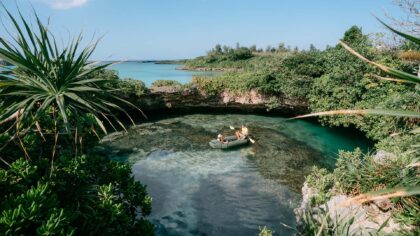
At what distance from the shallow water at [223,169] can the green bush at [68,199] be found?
11.2ft

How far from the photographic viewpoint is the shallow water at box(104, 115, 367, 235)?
390 inches

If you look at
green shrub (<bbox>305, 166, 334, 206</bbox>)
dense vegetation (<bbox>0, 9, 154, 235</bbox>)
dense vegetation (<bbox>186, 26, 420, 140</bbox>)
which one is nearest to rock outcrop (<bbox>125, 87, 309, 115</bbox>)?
dense vegetation (<bbox>186, 26, 420, 140</bbox>)

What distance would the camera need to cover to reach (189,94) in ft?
79.4

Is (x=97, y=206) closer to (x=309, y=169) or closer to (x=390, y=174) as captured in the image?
(x=390, y=174)

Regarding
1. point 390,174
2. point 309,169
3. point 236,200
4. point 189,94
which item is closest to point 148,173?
point 236,200

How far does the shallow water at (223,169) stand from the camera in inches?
390

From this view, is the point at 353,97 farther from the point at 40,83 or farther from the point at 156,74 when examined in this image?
the point at 156,74

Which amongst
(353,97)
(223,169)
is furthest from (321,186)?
(353,97)

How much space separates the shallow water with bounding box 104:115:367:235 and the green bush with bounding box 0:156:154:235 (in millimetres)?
3427

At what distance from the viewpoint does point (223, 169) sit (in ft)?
46.1

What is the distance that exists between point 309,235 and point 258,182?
661 cm

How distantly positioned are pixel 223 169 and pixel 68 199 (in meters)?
9.40

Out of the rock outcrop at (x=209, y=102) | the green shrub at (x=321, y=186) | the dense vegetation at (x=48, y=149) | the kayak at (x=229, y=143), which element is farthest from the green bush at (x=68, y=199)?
the rock outcrop at (x=209, y=102)

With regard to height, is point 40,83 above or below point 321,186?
above
